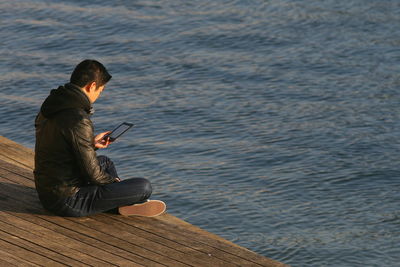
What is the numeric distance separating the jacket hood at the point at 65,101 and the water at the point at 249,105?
3.64 metres

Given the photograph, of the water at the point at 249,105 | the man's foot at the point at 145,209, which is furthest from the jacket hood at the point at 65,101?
the water at the point at 249,105

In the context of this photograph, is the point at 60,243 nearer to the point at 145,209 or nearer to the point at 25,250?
the point at 25,250

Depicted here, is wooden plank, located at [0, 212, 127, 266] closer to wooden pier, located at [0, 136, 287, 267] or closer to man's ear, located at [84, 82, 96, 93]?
wooden pier, located at [0, 136, 287, 267]

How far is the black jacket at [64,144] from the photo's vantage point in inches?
307

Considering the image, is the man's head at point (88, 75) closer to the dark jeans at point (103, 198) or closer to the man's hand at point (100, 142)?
the man's hand at point (100, 142)

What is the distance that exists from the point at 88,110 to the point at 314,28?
455 inches

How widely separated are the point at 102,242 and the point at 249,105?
7598 millimetres

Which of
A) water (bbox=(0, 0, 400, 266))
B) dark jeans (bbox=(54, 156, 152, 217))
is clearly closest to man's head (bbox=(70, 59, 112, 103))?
dark jeans (bbox=(54, 156, 152, 217))

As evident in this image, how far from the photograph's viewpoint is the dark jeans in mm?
8188

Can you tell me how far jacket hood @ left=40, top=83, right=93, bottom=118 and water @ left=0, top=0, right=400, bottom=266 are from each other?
3645 mm

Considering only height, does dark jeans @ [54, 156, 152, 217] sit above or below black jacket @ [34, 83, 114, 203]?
below

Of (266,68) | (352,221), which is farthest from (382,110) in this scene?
(352,221)

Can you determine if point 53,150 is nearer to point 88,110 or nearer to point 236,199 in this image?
Result: point 88,110

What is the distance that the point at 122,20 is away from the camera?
63.9ft
